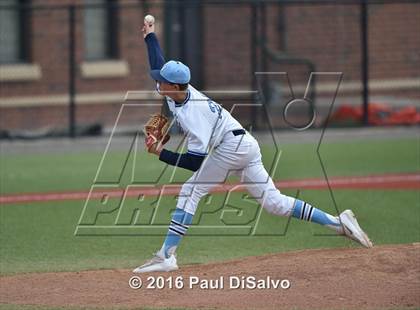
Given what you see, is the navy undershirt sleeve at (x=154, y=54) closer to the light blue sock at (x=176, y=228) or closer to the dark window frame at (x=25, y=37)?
the light blue sock at (x=176, y=228)

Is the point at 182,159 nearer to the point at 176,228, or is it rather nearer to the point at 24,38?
the point at 176,228

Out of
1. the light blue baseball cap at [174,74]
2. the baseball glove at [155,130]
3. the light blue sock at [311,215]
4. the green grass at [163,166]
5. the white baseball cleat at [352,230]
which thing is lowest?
the green grass at [163,166]

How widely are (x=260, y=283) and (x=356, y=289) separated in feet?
2.90

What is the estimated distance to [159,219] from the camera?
43.4ft

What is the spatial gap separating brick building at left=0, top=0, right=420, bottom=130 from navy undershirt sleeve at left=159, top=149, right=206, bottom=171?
13468 millimetres

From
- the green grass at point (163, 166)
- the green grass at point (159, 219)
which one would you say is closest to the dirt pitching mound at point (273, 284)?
the green grass at point (159, 219)

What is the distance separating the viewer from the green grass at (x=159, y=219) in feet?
36.2

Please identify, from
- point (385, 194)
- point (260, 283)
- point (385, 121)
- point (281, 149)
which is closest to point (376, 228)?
point (385, 194)

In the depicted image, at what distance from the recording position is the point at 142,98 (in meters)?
23.7

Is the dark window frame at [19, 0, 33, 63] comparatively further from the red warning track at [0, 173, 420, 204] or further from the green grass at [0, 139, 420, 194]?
the red warning track at [0, 173, 420, 204]

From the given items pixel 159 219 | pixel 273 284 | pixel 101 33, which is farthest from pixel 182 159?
pixel 101 33

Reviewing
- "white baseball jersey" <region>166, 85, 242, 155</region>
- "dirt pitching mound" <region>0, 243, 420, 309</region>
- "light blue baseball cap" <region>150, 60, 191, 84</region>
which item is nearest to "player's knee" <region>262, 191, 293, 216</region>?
"dirt pitching mound" <region>0, 243, 420, 309</region>

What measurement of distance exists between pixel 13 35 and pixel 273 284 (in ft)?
52.0

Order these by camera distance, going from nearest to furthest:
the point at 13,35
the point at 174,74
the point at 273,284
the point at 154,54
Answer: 1. the point at 273,284
2. the point at 174,74
3. the point at 154,54
4. the point at 13,35
